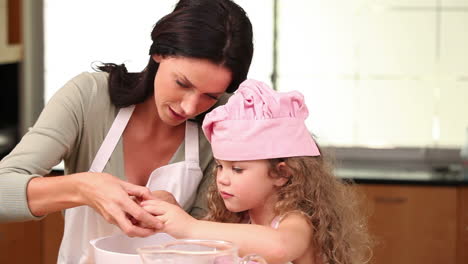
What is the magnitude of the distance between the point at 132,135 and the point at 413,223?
192 centimetres

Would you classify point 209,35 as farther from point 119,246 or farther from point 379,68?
point 379,68

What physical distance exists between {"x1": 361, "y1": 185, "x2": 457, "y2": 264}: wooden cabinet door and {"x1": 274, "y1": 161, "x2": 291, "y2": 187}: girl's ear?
6.44ft

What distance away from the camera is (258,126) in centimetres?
158

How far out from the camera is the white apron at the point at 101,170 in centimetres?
194

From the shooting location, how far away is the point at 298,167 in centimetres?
164

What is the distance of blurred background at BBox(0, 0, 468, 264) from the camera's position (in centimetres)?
397

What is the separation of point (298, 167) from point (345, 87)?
248cm

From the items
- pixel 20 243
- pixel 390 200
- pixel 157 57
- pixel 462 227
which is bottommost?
pixel 20 243

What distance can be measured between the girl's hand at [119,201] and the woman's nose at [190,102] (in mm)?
276

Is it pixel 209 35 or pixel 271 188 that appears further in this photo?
pixel 209 35

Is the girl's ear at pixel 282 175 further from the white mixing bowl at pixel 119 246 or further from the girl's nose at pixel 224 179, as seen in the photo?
the white mixing bowl at pixel 119 246

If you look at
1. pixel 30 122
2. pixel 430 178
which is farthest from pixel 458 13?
pixel 30 122

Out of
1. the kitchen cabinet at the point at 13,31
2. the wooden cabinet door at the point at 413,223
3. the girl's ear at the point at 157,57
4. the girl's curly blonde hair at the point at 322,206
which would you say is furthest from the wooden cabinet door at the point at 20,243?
the girl's curly blonde hair at the point at 322,206

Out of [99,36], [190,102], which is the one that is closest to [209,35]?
[190,102]
